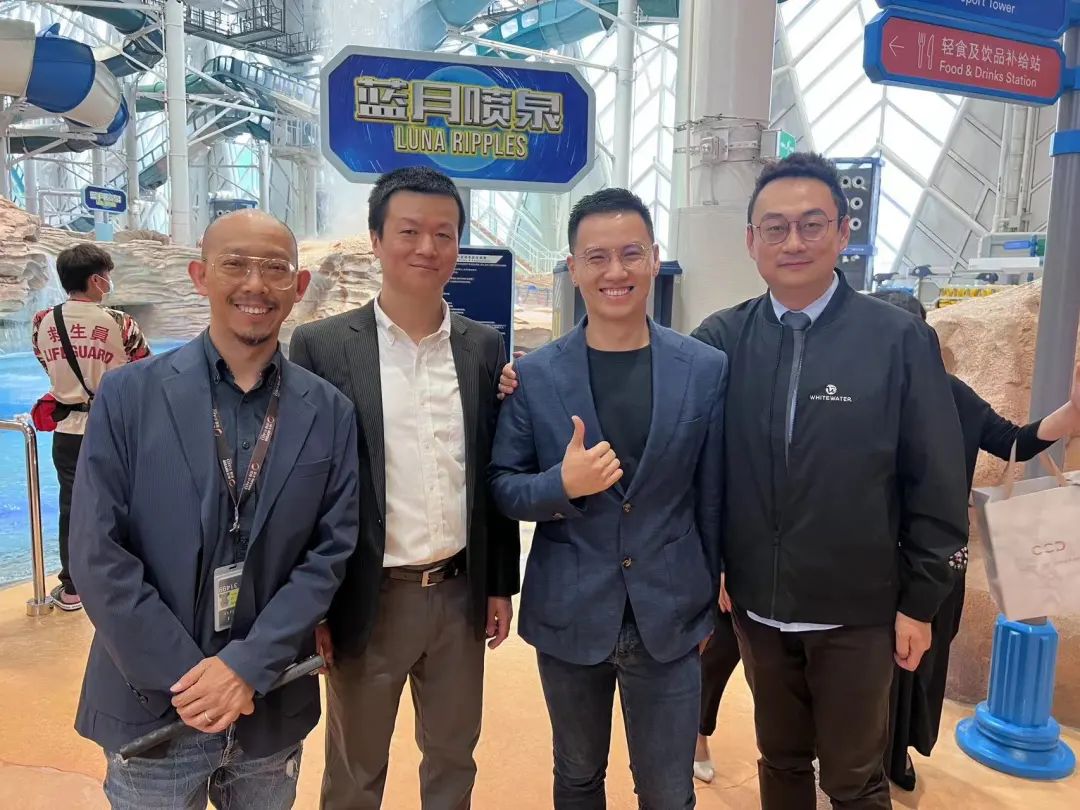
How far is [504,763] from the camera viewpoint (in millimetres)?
2941

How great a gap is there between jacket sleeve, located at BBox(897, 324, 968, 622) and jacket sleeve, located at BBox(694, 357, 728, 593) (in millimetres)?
418

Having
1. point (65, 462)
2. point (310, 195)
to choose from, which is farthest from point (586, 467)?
point (310, 195)

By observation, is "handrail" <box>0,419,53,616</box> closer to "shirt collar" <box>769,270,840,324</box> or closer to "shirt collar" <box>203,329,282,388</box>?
"shirt collar" <box>203,329,282,388</box>

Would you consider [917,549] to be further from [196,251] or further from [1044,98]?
[196,251]

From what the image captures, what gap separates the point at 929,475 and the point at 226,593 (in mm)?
1558

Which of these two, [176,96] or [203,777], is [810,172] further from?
[176,96]

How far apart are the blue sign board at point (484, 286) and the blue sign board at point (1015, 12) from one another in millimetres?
1564

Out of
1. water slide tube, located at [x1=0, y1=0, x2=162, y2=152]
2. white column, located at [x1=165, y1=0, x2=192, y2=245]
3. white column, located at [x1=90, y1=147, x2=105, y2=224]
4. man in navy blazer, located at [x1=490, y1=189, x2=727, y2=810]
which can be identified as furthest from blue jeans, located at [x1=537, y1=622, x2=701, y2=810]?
white column, located at [x1=90, y1=147, x2=105, y2=224]

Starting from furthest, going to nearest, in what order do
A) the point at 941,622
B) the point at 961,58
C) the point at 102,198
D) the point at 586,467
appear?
the point at 102,198 < the point at 961,58 < the point at 941,622 < the point at 586,467

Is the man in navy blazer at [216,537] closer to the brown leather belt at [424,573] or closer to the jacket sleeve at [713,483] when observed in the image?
the brown leather belt at [424,573]

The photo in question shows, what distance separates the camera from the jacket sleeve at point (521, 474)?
176 centimetres

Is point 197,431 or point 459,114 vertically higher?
point 459,114

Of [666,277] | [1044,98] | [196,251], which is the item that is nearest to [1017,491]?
[1044,98]

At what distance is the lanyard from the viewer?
1559 mm
